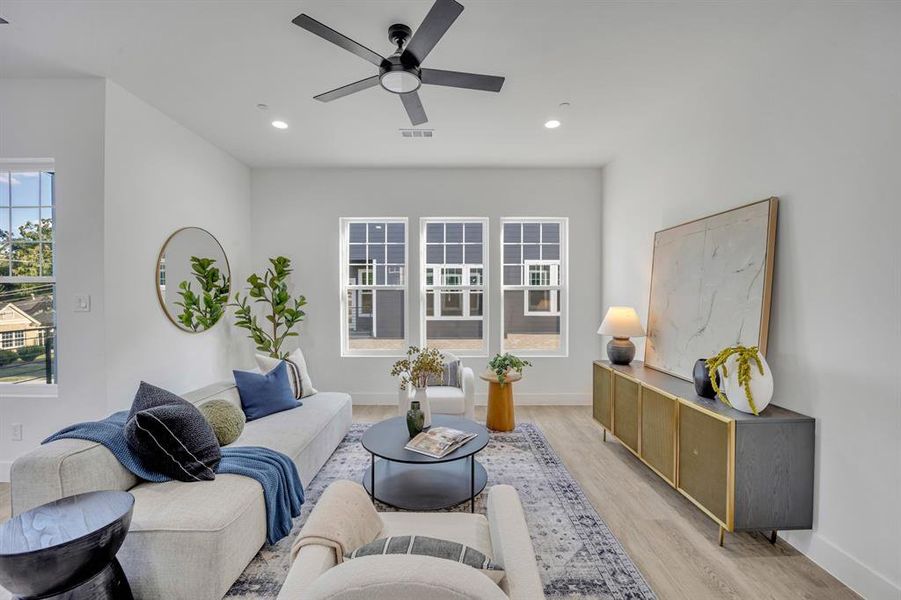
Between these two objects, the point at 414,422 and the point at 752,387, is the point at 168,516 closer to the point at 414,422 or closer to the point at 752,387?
the point at 414,422

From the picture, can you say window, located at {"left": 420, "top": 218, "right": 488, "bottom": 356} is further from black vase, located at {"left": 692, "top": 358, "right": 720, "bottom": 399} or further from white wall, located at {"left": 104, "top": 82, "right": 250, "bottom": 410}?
black vase, located at {"left": 692, "top": 358, "right": 720, "bottom": 399}

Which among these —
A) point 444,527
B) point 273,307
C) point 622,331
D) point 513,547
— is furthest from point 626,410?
point 273,307

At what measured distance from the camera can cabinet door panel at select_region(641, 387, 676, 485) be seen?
248 cm

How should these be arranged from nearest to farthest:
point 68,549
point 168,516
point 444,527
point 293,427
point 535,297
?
point 68,549, point 444,527, point 168,516, point 293,427, point 535,297

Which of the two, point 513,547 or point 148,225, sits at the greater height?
point 148,225

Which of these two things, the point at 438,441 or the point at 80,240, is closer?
the point at 438,441

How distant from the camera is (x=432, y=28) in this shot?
1.72m

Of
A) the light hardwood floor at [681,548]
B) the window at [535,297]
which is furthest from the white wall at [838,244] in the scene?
the window at [535,297]

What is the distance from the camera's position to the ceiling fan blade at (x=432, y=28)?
61.6 inches

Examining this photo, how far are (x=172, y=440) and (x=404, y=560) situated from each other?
176cm

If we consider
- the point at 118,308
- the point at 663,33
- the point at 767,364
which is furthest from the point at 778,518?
the point at 118,308

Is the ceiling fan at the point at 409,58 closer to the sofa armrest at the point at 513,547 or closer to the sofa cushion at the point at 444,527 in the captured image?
the sofa armrest at the point at 513,547

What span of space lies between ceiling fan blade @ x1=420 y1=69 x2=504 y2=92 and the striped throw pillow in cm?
212

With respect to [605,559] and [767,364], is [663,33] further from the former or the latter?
[605,559]
